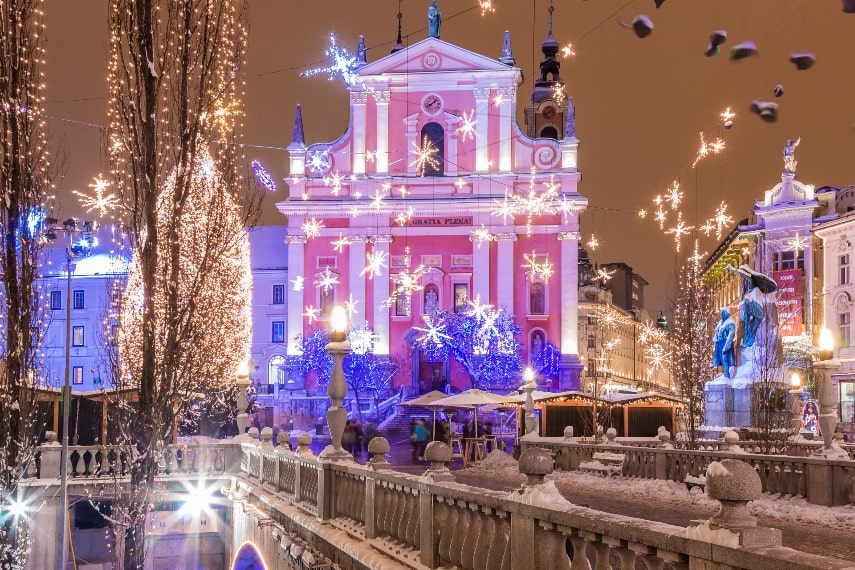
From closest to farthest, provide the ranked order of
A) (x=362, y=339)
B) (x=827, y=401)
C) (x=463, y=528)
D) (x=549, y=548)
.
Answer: (x=549, y=548) → (x=463, y=528) → (x=827, y=401) → (x=362, y=339)

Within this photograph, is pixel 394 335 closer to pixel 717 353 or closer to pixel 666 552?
pixel 717 353

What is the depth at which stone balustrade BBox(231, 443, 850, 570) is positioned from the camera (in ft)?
15.6

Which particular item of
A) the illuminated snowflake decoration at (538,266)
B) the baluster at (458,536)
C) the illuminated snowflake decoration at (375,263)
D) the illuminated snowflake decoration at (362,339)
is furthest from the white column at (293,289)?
the baluster at (458,536)

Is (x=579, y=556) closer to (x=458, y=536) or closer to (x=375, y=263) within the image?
(x=458, y=536)

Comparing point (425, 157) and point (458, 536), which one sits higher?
point (425, 157)

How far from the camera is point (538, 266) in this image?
51.8 meters

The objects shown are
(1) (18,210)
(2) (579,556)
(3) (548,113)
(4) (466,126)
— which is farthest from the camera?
(3) (548,113)

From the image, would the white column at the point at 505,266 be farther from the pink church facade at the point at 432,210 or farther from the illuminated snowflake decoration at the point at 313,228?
the illuminated snowflake decoration at the point at 313,228

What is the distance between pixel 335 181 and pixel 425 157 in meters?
4.82

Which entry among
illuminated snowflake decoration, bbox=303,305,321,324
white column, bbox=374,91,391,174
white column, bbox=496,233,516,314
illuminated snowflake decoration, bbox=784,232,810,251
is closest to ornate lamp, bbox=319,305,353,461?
white column, bbox=496,233,516,314

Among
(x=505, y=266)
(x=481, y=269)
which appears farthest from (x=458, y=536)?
(x=505, y=266)

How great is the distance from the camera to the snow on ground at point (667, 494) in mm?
13633

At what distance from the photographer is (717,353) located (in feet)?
84.6

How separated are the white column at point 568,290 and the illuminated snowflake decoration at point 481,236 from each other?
3.55m
